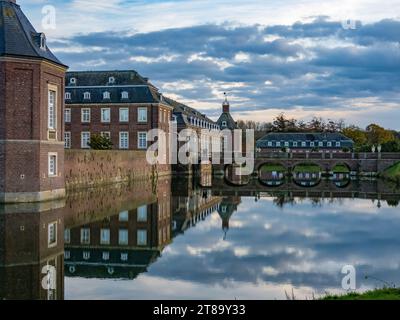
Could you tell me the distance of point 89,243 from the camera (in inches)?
529

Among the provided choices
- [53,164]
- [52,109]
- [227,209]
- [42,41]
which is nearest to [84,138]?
[52,109]

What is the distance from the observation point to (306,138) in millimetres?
81750

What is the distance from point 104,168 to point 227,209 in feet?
42.4

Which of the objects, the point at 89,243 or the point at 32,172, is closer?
the point at 89,243

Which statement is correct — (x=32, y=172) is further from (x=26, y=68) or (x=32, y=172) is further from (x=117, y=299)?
(x=117, y=299)

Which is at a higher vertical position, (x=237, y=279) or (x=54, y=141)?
(x=54, y=141)

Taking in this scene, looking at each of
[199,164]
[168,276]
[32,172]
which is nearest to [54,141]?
[32,172]

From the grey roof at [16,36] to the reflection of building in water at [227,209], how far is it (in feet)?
32.1

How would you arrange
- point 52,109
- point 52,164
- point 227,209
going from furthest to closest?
point 52,109 < point 52,164 < point 227,209

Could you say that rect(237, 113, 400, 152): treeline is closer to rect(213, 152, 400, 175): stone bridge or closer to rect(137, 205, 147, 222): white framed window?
rect(213, 152, 400, 175): stone bridge

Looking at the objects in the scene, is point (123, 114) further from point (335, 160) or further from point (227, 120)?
point (227, 120)

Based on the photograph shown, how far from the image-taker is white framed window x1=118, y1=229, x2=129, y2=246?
1381 cm

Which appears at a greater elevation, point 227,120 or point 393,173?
point 227,120

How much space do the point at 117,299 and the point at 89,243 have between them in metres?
5.33
